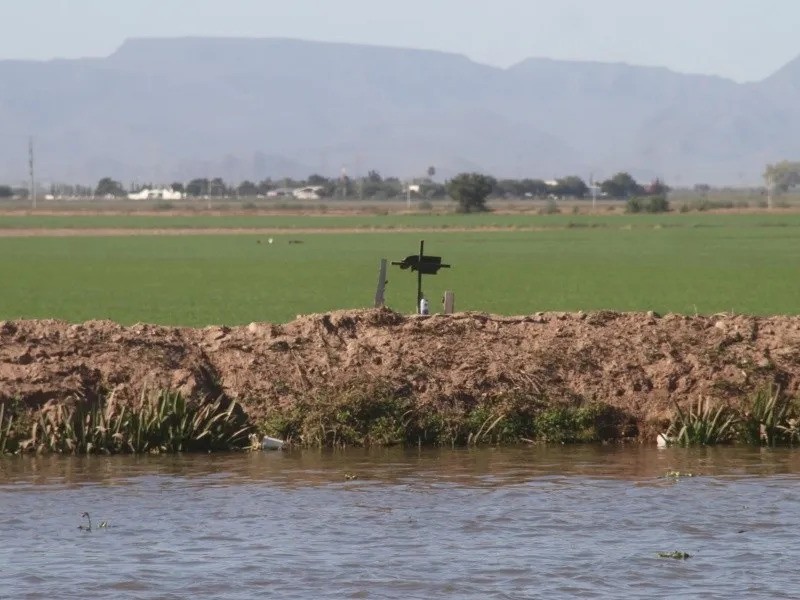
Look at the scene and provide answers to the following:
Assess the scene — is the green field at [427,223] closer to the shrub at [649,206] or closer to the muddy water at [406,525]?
the shrub at [649,206]

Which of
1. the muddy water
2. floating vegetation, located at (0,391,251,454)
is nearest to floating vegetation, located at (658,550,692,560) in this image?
the muddy water

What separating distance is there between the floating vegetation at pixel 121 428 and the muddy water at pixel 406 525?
1.24 ft

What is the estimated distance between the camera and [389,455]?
57.4 feet

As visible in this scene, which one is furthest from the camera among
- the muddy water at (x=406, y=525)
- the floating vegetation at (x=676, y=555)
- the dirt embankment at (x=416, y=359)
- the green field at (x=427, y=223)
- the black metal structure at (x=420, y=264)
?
the green field at (x=427, y=223)

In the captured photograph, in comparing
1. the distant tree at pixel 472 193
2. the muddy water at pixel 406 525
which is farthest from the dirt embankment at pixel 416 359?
the distant tree at pixel 472 193

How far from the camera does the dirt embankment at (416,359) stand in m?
18.6

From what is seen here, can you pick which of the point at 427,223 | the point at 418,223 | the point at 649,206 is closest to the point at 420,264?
the point at 427,223

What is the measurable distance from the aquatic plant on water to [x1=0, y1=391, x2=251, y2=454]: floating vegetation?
5010 millimetres

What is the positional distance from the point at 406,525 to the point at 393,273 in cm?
4246

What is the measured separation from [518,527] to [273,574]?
2.51 metres

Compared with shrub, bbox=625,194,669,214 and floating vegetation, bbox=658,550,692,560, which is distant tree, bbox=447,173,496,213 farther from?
floating vegetation, bbox=658,550,692,560

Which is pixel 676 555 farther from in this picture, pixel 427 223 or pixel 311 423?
pixel 427 223

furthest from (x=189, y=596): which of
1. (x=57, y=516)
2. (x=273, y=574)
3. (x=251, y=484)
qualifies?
(x=251, y=484)

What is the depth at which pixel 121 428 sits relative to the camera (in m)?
17.5
